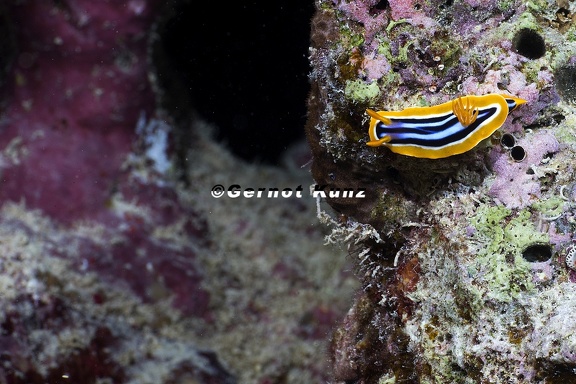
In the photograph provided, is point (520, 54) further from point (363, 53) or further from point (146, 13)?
point (146, 13)

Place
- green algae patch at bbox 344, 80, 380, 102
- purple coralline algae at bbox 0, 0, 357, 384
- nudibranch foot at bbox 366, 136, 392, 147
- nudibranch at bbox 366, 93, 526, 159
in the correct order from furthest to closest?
purple coralline algae at bbox 0, 0, 357, 384 < green algae patch at bbox 344, 80, 380, 102 < nudibranch foot at bbox 366, 136, 392, 147 < nudibranch at bbox 366, 93, 526, 159

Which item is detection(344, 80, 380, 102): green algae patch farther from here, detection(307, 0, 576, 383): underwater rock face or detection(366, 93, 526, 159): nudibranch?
detection(366, 93, 526, 159): nudibranch

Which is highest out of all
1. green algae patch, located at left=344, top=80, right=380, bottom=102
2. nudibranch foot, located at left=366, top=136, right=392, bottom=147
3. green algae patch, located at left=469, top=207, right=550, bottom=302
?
green algae patch, located at left=344, top=80, right=380, bottom=102

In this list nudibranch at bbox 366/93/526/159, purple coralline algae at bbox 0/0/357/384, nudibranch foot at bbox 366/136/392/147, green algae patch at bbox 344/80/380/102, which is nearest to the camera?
nudibranch at bbox 366/93/526/159

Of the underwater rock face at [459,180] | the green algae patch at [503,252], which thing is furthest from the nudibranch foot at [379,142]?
the green algae patch at [503,252]

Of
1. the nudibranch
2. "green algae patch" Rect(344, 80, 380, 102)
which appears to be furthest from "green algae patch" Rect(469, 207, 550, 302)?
"green algae patch" Rect(344, 80, 380, 102)

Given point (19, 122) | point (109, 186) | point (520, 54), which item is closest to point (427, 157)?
point (520, 54)

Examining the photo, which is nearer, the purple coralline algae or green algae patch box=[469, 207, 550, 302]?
green algae patch box=[469, 207, 550, 302]

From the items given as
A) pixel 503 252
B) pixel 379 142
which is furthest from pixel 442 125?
pixel 503 252

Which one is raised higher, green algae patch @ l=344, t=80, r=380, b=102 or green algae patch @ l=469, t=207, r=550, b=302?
green algae patch @ l=344, t=80, r=380, b=102
